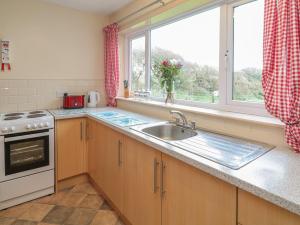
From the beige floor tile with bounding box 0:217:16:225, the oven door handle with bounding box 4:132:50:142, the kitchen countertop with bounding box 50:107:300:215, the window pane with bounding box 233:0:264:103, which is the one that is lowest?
A: the beige floor tile with bounding box 0:217:16:225

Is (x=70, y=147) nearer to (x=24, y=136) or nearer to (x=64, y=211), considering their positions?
(x=24, y=136)

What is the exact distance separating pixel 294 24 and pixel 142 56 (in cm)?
215

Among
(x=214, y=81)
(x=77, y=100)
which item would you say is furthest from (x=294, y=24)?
(x=77, y=100)

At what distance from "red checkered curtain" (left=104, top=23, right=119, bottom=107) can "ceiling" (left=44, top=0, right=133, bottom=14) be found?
24 centimetres

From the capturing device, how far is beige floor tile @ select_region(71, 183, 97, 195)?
2555 millimetres

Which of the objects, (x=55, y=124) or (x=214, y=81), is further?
(x=55, y=124)

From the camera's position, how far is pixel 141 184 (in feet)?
5.35

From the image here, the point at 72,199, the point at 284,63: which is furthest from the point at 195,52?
the point at 72,199

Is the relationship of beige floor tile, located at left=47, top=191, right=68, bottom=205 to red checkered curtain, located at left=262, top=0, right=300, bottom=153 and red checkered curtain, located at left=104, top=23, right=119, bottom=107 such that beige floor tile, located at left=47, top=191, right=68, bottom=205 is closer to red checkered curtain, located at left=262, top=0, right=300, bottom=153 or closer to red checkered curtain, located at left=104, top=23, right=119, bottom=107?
red checkered curtain, located at left=104, top=23, right=119, bottom=107

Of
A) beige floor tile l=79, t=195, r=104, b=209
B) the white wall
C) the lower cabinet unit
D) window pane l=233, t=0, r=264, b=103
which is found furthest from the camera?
the white wall

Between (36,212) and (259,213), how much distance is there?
212 cm

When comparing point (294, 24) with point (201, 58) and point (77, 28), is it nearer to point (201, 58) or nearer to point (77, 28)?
point (201, 58)

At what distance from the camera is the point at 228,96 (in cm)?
184

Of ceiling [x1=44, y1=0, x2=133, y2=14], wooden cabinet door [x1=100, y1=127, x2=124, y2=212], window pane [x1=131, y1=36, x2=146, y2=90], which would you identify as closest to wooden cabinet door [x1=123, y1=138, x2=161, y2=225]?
wooden cabinet door [x1=100, y1=127, x2=124, y2=212]
